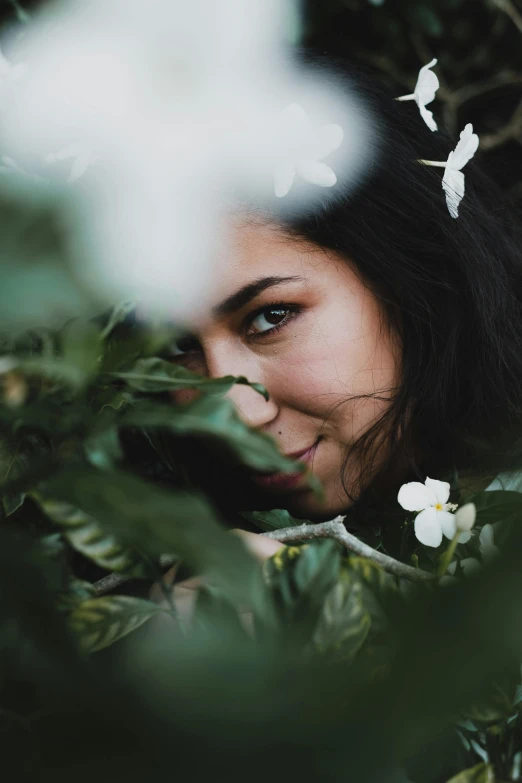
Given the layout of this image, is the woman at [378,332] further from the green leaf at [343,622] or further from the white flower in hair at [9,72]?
the green leaf at [343,622]

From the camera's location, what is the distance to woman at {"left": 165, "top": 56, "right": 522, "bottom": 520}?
4.10 ft

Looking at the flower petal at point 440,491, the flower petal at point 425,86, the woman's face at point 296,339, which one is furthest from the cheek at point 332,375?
the flower petal at point 425,86

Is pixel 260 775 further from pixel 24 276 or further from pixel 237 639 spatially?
pixel 24 276

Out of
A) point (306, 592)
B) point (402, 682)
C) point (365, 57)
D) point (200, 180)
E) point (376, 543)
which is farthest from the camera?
point (365, 57)

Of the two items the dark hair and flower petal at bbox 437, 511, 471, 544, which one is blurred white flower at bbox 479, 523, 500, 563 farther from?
the dark hair

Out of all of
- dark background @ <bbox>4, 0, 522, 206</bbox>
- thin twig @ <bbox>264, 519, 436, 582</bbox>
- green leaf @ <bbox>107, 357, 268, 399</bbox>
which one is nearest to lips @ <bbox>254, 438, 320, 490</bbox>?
thin twig @ <bbox>264, 519, 436, 582</bbox>

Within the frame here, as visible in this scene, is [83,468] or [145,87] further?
[145,87]

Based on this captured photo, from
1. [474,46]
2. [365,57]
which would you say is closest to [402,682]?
[365,57]

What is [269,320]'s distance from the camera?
1.27 metres

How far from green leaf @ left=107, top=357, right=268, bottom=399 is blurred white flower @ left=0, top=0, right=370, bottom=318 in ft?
1.04

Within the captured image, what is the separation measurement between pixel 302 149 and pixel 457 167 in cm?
34

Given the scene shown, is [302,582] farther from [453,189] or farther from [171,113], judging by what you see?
[453,189]

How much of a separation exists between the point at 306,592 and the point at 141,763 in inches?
8.7

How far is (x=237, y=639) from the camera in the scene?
361mm
